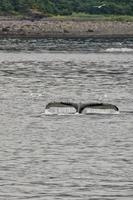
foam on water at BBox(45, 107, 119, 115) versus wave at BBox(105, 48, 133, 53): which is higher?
foam on water at BBox(45, 107, 119, 115)

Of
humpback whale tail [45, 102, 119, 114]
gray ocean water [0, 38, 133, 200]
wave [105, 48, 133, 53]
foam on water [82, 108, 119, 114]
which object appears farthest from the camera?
wave [105, 48, 133, 53]

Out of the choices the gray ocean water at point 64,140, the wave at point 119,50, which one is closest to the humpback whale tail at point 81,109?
the gray ocean water at point 64,140

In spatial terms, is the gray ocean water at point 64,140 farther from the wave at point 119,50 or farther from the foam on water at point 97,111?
the wave at point 119,50

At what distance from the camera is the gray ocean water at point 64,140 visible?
45250 millimetres

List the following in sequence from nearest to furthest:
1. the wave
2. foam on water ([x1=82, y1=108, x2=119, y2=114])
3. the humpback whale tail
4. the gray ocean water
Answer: the gray ocean water → foam on water ([x1=82, y1=108, x2=119, y2=114]) → the humpback whale tail → the wave

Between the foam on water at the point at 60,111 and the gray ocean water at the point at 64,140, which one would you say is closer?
the gray ocean water at the point at 64,140

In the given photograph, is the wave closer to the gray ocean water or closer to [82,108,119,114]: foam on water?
the gray ocean water

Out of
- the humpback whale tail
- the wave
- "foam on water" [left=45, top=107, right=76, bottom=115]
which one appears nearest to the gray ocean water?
"foam on water" [left=45, top=107, right=76, bottom=115]

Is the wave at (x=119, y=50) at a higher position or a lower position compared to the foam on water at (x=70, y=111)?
lower

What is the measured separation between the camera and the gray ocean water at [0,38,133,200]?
45250 millimetres

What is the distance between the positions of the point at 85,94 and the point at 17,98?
705cm

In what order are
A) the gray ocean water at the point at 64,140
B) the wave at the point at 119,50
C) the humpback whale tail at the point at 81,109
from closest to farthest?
the gray ocean water at the point at 64,140
the humpback whale tail at the point at 81,109
the wave at the point at 119,50

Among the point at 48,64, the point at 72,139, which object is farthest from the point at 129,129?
the point at 48,64

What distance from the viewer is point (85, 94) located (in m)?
92.9
